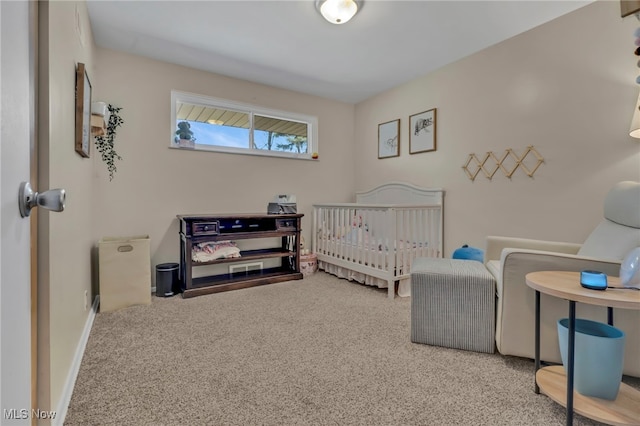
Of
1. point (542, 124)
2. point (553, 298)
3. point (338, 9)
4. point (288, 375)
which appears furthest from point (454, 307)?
point (338, 9)

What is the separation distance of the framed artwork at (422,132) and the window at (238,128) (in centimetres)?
129

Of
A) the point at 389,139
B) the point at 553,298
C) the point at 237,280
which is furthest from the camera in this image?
the point at 389,139

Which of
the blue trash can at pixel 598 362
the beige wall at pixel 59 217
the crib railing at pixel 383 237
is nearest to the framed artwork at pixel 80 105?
the beige wall at pixel 59 217

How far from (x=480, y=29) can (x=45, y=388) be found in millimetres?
3487

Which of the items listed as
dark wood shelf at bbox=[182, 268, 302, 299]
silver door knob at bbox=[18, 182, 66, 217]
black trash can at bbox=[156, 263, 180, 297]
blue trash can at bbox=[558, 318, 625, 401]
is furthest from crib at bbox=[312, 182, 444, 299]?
silver door knob at bbox=[18, 182, 66, 217]

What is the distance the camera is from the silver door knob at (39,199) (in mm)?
564

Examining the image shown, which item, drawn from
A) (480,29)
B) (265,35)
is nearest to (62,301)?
(265,35)

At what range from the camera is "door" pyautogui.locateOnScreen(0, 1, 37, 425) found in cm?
48

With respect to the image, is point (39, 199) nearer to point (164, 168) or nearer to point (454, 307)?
point (454, 307)

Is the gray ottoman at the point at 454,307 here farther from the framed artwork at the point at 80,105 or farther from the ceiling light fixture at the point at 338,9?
the framed artwork at the point at 80,105

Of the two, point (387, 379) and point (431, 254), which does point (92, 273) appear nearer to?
point (387, 379)

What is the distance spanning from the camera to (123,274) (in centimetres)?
250

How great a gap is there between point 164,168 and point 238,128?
3.23 feet

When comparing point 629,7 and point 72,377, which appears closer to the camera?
point 629,7
